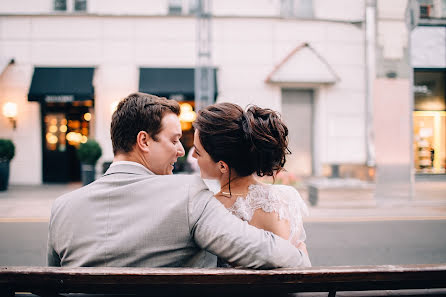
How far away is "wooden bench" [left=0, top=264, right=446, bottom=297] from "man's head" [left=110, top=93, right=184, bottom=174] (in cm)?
58

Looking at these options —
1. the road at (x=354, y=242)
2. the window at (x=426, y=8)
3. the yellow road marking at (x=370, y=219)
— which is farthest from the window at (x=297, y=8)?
the road at (x=354, y=242)

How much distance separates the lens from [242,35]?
1269 centimetres

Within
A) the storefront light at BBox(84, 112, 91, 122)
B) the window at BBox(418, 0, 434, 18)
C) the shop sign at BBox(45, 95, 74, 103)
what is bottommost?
the storefront light at BBox(84, 112, 91, 122)

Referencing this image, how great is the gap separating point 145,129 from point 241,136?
504 mm

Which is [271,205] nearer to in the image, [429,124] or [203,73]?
[203,73]

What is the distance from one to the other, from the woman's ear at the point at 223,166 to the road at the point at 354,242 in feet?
11.7

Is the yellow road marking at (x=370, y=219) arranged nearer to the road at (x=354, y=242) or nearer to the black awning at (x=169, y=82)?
the road at (x=354, y=242)

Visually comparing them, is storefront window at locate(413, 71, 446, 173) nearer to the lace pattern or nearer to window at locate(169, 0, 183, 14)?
window at locate(169, 0, 183, 14)

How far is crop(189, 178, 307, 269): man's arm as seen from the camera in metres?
1.39

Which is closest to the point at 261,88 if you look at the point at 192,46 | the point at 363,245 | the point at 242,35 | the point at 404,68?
the point at 242,35

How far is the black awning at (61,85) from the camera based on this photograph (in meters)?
11.4

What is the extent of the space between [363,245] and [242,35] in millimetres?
9237

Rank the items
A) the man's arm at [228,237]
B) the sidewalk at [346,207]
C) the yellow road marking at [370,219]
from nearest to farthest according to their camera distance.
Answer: the man's arm at [228,237]
the yellow road marking at [370,219]
the sidewalk at [346,207]

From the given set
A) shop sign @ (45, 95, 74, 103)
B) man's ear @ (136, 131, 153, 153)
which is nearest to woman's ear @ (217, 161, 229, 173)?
man's ear @ (136, 131, 153, 153)
